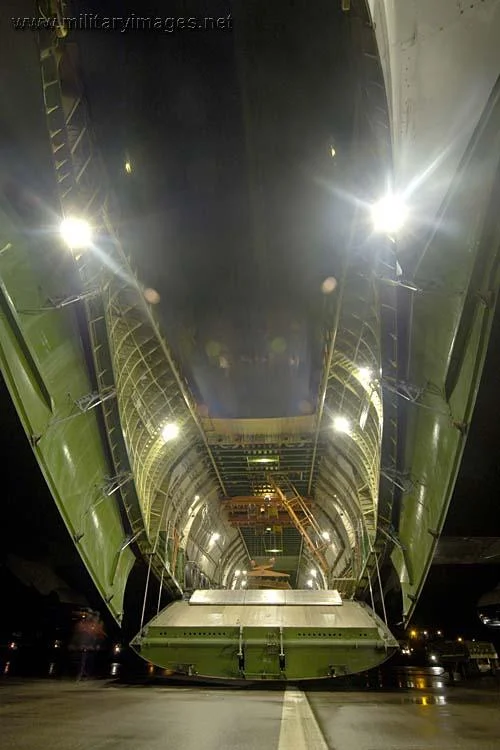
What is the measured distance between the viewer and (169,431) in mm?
13953

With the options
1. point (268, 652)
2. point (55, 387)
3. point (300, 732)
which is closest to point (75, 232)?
point (55, 387)

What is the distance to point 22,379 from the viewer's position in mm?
6258

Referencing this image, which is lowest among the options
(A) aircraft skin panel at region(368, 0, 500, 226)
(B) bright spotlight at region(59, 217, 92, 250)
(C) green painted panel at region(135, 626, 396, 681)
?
(C) green painted panel at region(135, 626, 396, 681)

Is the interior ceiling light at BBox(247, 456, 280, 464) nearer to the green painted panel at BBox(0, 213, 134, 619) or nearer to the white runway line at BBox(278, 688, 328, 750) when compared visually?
the green painted panel at BBox(0, 213, 134, 619)

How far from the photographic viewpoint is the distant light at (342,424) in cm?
1363

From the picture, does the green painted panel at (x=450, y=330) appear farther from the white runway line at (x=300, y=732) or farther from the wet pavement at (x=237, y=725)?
Result: the white runway line at (x=300, y=732)

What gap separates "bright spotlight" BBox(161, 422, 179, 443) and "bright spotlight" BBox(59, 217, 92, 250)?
798 centimetres

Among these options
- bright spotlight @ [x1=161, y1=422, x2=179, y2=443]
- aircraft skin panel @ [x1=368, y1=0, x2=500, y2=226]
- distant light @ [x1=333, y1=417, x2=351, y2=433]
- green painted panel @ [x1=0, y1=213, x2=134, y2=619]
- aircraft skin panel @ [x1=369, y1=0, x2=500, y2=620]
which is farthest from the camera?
bright spotlight @ [x1=161, y1=422, x2=179, y2=443]

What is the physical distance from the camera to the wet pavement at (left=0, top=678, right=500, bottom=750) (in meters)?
3.10

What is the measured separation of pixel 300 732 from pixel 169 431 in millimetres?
10925

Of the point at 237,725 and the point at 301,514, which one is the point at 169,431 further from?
the point at 301,514

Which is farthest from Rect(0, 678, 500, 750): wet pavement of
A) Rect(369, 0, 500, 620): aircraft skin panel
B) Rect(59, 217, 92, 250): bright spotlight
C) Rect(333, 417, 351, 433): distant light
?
Rect(333, 417, 351, 433): distant light

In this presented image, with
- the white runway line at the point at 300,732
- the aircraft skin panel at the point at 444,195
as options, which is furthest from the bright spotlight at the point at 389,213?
the white runway line at the point at 300,732

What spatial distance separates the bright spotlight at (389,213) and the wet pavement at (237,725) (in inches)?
231
